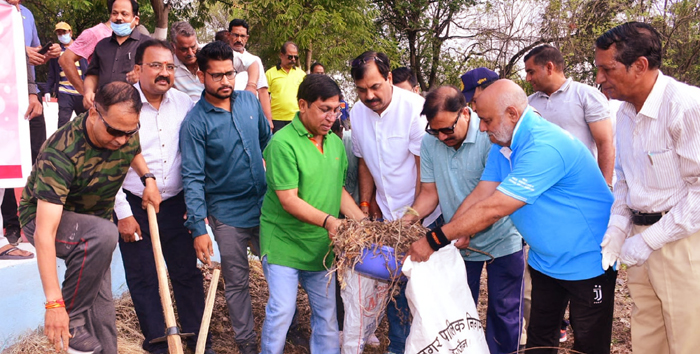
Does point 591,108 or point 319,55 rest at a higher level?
point 319,55

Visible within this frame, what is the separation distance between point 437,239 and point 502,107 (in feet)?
2.44

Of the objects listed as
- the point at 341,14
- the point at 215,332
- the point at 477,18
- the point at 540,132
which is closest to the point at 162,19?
the point at 341,14

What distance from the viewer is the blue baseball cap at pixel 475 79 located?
4.28m

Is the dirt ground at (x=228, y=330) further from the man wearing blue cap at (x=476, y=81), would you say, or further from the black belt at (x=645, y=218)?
the man wearing blue cap at (x=476, y=81)

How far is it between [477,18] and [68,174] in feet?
55.7

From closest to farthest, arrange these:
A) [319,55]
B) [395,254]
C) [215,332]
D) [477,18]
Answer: [395,254], [215,332], [319,55], [477,18]

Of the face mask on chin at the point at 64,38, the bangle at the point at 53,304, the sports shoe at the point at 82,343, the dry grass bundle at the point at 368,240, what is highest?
the face mask on chin at the point at 64,38

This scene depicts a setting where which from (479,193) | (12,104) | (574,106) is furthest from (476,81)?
(12,104)

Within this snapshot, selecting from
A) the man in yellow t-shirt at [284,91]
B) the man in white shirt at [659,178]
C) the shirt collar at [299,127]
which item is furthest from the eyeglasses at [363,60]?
the man in yellow t-shirt at [284,91]

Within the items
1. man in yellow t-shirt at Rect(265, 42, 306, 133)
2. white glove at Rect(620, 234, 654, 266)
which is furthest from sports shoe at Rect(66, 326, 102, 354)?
man in yellow t-shirt at Rect(265, 42, 306, 133)

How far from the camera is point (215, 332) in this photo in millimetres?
4520

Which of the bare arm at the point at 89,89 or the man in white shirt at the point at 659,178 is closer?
the man in white shirt at the point at 659,178

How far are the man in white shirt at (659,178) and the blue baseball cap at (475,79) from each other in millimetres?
1651

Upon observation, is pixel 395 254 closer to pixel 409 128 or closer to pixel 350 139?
pixel 409 128
